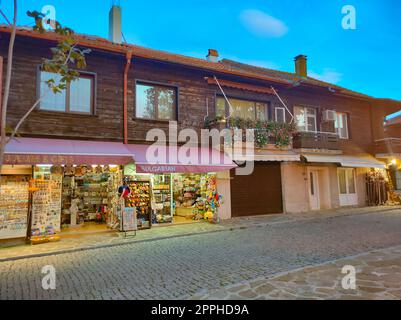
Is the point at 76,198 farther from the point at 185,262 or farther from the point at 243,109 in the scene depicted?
the point at 243,109

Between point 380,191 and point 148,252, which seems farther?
point 380,191

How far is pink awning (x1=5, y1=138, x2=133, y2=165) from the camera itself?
8.54 m

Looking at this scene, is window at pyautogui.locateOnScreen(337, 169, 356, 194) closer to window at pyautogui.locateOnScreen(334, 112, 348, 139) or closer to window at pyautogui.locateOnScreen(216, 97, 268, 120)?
window at pyautogui.locateOnScreen(334, 112, 348, 139)

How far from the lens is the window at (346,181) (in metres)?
18.3

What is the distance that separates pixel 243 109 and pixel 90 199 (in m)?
9.26

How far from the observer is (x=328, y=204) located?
→ 1753 centimetres

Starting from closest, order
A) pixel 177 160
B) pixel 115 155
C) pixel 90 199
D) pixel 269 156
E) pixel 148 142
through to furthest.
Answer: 1. pixel 115 155
2. pixel 177 160
3. pixel 148 142
4. pixel 90 199
5. pixel 269 156

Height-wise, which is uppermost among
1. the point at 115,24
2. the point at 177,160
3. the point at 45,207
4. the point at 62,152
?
the point at 115,24

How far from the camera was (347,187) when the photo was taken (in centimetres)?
1853

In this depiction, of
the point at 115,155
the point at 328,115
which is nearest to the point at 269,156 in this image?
the point at 328,115

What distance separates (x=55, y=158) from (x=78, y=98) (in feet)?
11.2

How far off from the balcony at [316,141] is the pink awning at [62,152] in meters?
9.54
